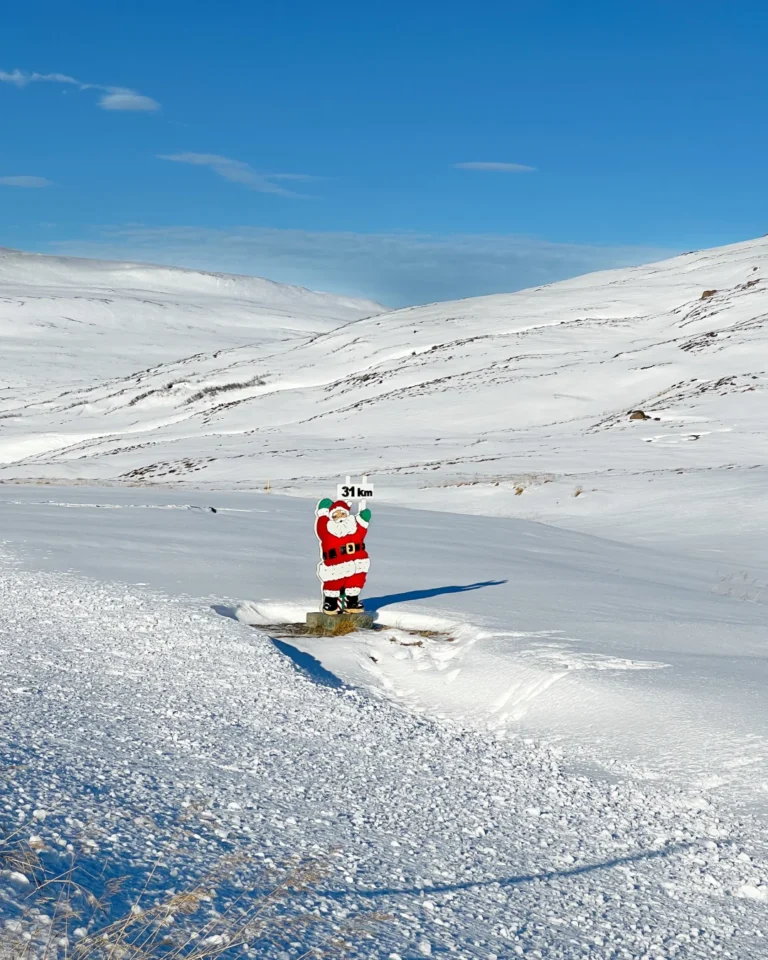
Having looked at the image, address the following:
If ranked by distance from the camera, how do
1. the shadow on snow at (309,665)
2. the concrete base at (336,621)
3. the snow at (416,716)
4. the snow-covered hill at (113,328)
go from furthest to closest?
the snow-covered hill at (113,328)
the concrete base at (336,621)
the shadow on snow at (309,665)
the snow at (416,716)

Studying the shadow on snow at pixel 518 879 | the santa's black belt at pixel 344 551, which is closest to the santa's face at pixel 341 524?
the santa's black belt at pixel 344 551

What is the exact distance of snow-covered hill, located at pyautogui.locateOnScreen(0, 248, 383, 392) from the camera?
108625mm

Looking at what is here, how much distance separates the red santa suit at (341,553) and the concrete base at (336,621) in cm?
22

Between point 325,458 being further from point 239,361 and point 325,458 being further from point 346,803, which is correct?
point 239,361

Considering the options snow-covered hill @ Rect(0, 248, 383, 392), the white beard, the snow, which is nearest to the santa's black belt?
the white beard

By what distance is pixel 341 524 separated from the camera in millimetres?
10781

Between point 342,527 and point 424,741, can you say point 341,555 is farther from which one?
point 424,741

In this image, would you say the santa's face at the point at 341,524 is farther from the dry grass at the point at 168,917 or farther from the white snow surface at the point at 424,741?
the dry grass at the point at 168,917

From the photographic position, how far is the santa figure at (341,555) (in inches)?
404

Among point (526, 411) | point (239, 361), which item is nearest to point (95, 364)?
point (239, 361)

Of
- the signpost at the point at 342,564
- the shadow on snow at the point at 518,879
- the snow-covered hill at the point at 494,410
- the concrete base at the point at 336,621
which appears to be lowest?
the shadow on snow at the point at 518,879

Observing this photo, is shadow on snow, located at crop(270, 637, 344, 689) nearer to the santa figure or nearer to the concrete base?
the concrete base

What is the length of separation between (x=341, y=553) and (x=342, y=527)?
0.32m

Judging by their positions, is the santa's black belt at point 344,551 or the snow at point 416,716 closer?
the snow at point 416,716
